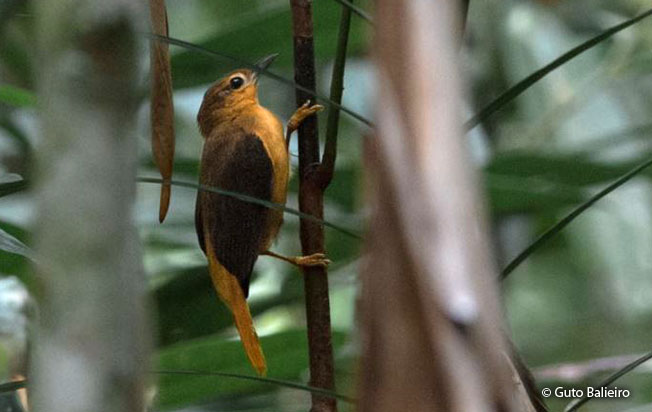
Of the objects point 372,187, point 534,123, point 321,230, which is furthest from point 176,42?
point 534,123

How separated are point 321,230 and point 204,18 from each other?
7.44ft

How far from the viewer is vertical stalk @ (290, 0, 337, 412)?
1198 mm

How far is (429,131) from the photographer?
0.53 m

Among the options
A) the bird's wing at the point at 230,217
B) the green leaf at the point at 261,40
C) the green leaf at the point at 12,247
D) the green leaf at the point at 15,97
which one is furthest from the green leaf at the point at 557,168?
the green leaf at the point at 12,247

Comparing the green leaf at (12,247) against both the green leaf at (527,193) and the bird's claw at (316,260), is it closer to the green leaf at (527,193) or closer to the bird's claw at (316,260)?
the bird's claw at (316,260)

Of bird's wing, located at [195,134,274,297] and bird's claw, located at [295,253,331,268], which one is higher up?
bird's wing, located at [195,134,274,297]

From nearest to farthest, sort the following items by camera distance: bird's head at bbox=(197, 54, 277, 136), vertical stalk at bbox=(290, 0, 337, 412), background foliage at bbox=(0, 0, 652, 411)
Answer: vertical stalk at bbox=(290, 0, 337, 412), background foliage at bbox=(0, 0, 652, 411), bird's head at bbox=(197, 54, 277, 136)

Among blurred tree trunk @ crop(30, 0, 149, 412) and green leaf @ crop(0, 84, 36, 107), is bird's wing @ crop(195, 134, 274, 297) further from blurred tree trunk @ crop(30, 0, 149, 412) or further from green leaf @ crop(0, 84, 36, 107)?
blurred tree trunk @ crop(30, 0, 149, 412)

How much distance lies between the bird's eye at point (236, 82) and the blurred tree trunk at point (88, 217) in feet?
6.43

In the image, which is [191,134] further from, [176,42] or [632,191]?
[176,42]

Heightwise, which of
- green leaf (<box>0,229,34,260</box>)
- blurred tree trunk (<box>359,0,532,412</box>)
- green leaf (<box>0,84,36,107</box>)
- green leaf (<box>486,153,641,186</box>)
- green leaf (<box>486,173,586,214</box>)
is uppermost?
green leaf (<box>0,84,36,107</box>)

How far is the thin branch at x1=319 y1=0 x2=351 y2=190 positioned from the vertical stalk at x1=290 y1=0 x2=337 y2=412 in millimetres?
22

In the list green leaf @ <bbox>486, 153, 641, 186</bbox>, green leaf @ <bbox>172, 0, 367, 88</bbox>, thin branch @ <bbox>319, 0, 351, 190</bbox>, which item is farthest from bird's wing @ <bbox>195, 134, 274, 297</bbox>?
thin branch @ <bbox>319, 0, 351, 190</bbox>

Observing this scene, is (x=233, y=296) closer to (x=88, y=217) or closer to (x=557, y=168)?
(x=557, y=168)
